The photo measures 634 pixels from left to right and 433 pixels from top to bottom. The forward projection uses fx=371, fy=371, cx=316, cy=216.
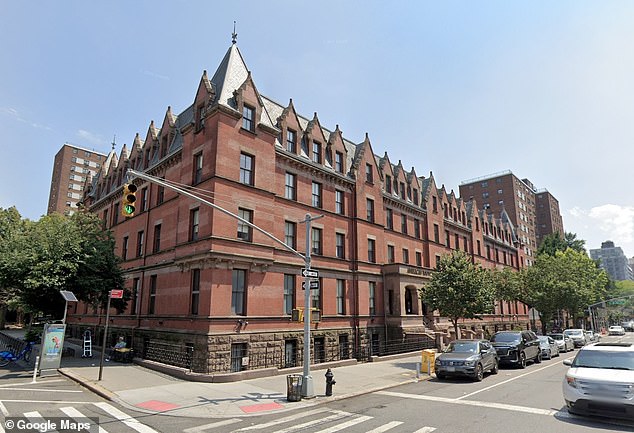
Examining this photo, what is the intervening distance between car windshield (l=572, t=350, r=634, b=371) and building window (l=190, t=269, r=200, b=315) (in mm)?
16713

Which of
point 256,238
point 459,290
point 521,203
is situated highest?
point 521,203

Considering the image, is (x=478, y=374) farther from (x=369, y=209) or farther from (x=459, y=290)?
(x=369, y=209)

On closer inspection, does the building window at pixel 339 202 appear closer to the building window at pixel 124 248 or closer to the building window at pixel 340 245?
the building window at pixel 340 245

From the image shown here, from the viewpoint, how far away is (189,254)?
20.4 metres

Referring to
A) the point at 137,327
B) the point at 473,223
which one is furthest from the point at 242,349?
the point at 473,223

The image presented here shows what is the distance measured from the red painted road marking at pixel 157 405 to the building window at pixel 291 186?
47.1 ft

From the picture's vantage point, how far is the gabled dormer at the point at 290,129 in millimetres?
24953

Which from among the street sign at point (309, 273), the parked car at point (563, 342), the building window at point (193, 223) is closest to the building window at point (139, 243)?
the building window at point (193, 223)

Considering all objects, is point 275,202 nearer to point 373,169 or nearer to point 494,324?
point 373,169

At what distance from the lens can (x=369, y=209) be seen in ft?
100

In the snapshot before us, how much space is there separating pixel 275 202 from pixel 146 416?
14133 millimetres

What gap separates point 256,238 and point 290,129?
8.67 metres

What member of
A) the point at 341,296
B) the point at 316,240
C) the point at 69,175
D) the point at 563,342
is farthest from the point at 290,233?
the point at 69,175

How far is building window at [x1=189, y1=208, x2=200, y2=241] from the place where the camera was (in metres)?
21.3
